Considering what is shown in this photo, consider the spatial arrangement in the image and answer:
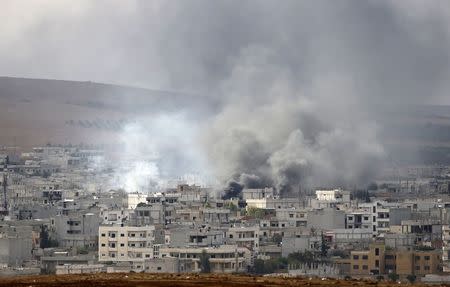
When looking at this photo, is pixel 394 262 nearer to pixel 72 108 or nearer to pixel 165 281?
pixel 165 281

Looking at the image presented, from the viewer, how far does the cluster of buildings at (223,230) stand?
5050cm

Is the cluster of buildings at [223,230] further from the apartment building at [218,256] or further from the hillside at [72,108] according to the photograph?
the hillside at [72,108]

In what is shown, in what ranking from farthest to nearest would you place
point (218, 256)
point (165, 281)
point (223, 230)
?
point (223, 230) → point (218, 256) → point (165, 281)

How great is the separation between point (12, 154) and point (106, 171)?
12830mm

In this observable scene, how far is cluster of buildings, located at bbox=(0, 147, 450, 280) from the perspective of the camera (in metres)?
50.5

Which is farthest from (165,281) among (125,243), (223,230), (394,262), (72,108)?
(72,108)

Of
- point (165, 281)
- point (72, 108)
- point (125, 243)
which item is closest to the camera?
point (165, 281)

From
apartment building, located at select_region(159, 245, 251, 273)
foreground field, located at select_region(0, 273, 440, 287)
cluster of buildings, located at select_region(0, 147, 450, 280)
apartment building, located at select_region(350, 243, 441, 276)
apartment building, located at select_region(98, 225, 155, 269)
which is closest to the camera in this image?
foreground field, located at select_region(0, 273, 440, 287)

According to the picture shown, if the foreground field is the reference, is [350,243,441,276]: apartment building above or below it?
above

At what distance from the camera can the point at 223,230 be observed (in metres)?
59.3

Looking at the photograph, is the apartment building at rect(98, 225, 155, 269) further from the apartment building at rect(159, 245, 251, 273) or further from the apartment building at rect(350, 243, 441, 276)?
the apartment building at rect(350, 243, 441, 276)

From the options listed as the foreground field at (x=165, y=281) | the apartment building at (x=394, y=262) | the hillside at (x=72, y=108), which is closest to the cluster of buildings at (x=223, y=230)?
the apartment building at (x=394, y=262)

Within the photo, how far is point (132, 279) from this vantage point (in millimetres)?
27891

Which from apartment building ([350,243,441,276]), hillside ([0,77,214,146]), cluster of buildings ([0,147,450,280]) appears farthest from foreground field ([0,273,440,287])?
hillside ([0,77,214,146])
